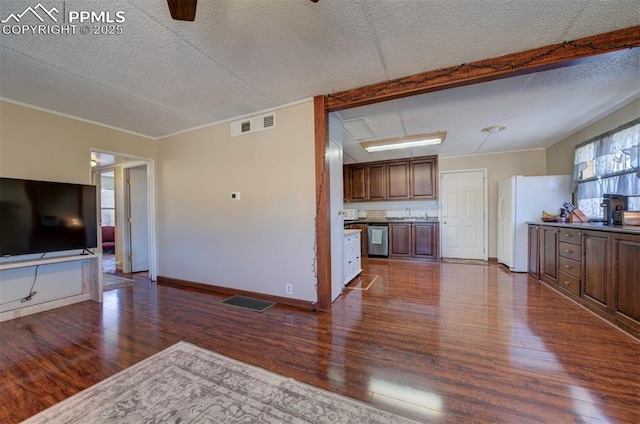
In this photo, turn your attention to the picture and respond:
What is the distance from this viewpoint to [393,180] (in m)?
6.20

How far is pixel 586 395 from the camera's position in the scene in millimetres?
1505

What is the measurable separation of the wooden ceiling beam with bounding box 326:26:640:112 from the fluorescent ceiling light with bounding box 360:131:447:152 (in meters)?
1.92

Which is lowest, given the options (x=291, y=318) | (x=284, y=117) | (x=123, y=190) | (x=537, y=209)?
(x=291, y=318)

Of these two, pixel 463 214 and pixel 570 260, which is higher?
pixel 463 214

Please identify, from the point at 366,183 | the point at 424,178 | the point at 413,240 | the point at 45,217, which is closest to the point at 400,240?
the point at 413,240

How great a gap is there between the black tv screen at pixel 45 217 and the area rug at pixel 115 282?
1006mm

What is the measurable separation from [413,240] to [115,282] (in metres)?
5.92

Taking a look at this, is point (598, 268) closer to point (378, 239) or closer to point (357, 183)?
point (378, 239)

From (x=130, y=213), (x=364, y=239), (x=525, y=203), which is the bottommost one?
(x=364, y=239)

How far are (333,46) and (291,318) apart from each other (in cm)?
264

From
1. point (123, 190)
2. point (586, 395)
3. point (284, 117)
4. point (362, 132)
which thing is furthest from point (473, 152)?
point (123, 190)

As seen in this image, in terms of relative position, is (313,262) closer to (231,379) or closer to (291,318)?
(291,318)

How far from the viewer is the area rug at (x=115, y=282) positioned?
393 centimetres
